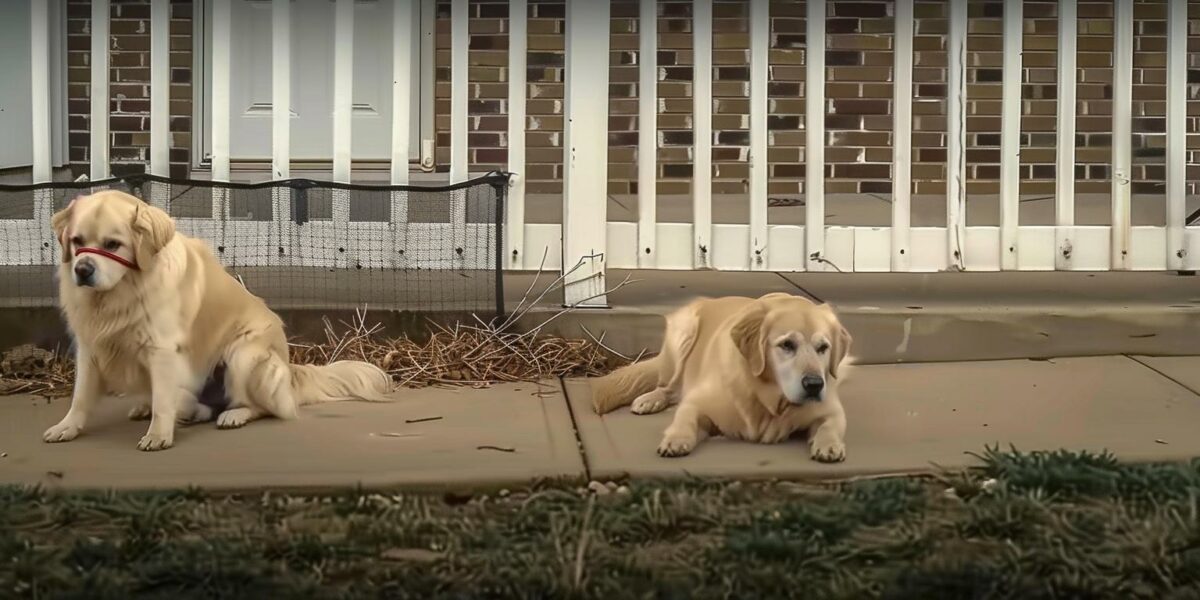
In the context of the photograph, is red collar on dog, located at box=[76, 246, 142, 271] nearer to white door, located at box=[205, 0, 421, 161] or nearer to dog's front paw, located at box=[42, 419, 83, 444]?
dog's front paw, located at box=[42, 419, 83, 444]

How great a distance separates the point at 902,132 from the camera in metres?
5.02

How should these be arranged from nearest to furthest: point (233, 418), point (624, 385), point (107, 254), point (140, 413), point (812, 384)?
1. point (812, 384)
2. point (107, 254)
3. point (233, 418)
4. point (140, 413)
5. point (624, 385)

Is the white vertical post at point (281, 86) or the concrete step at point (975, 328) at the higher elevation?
the white vertical post at point (281, 86)

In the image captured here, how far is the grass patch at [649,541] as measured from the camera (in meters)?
2.50

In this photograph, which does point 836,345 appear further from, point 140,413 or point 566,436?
point 140,413

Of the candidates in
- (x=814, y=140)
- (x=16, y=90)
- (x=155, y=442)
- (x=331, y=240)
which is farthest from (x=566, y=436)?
(x=16, y=90)

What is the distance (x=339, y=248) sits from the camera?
4.85 m

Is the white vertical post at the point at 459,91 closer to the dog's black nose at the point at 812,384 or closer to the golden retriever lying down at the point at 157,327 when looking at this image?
the golden retriever lying down at the point at 157,327

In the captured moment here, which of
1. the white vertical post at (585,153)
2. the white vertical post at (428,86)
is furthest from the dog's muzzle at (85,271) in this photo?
the white vertical post at (428,86)

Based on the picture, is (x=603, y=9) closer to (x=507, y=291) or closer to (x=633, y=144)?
(x=507, y=291)

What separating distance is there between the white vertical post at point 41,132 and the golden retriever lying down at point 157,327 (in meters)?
0.95

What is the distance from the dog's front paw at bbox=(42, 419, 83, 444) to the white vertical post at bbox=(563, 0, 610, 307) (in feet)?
5.93

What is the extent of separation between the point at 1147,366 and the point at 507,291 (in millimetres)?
2405

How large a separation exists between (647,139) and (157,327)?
205 cm
